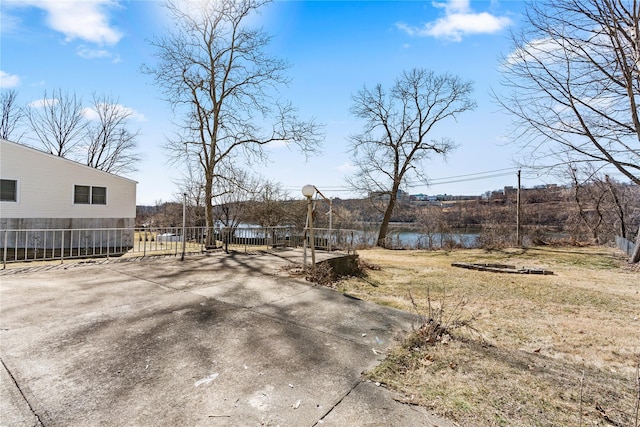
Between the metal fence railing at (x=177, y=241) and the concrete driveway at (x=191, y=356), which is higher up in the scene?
the metal fence railing at (x=177, y=241)

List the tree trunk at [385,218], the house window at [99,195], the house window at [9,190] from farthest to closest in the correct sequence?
the tree trunk at [385,218] → the house window at [99,195] → the house window at [9,190]

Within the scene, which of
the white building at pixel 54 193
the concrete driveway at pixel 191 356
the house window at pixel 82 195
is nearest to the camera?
the concrete driveway at pixel 191 356

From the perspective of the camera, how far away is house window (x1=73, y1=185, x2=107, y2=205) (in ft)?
44.1

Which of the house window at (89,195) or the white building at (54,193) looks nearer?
the white building at (54,193)

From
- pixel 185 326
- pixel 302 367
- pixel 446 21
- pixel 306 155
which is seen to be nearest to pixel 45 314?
pixel 185 326

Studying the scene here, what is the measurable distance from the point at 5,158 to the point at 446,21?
15797 mm

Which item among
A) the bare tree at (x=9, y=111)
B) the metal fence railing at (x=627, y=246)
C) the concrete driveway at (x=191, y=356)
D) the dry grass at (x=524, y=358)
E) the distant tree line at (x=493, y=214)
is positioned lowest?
the dry grass at (x=524, y=358)

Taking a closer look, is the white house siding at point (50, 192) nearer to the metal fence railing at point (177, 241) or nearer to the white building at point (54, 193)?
the white building at point (54, 193)

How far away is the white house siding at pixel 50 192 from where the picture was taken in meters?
11.8


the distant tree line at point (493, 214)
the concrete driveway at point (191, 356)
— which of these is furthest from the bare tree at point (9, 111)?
the concrete driveway at point (191, 356)

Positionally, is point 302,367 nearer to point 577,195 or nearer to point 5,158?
point 5,158

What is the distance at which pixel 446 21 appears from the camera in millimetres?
7141

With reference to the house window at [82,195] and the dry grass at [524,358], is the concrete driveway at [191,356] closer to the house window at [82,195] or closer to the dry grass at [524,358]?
the dry grass at [524,358]

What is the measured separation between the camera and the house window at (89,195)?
529 inches
